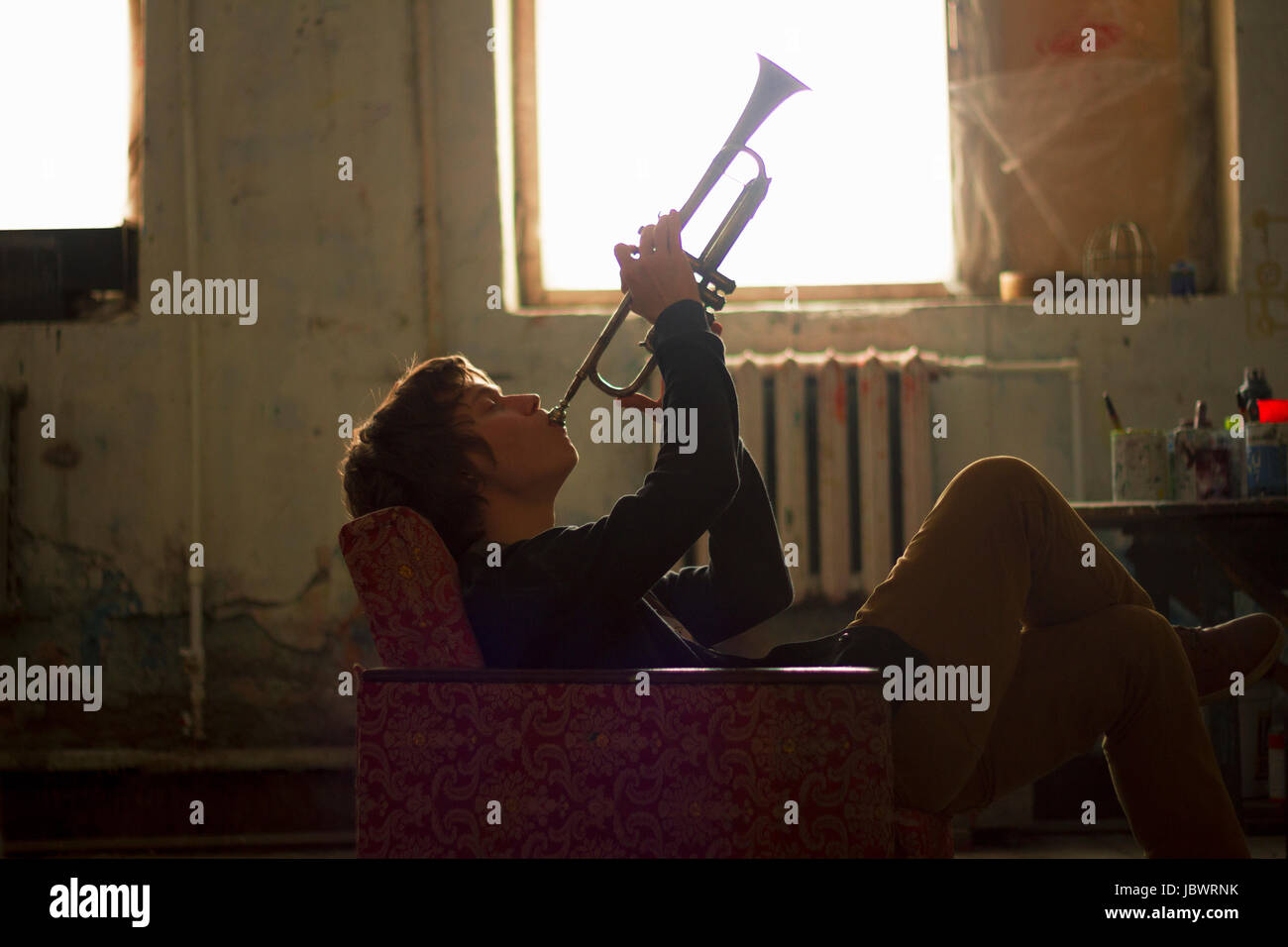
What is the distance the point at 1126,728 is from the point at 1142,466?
3.12ft

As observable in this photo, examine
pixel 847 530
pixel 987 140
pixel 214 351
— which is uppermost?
pixel 987 140

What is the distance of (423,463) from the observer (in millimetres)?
1305

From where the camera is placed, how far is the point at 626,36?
277 centimetres

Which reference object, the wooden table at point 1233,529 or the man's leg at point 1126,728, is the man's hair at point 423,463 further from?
the wooden table at point 1233,529

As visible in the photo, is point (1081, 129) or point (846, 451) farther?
point (1081, 129)

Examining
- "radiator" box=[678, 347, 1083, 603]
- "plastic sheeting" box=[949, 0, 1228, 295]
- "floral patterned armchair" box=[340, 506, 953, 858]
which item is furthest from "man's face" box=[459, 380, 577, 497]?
"plastic sheeting" box=[949, 0, 1228, 295]

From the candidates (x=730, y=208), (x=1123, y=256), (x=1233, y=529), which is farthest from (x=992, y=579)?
(x=1123, y=256)

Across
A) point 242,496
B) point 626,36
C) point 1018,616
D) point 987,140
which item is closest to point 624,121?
point 626,36

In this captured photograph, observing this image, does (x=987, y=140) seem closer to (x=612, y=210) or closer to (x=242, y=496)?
(x=612, y=210)

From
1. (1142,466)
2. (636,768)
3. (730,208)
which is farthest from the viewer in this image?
(1142,466)

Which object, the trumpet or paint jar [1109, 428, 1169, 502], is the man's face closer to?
the trumpet

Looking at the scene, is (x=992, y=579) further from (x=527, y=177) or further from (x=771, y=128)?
(x=527, y=177)

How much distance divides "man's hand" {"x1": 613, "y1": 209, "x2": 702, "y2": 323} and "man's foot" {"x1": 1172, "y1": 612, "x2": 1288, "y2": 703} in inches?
29.3
